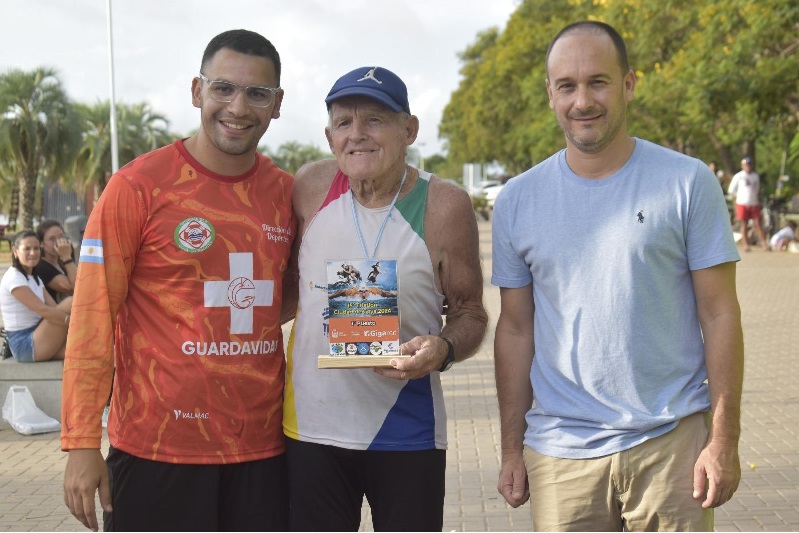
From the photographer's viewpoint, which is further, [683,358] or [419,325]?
[419,325]

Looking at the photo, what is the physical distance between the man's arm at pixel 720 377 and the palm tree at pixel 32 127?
35268mm

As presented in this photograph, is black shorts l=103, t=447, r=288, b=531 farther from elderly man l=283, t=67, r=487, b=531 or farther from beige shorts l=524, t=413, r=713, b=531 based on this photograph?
beige shorts l=524, t=413, r=713, b=531

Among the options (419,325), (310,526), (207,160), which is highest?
(207,160)

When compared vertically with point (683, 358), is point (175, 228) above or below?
above

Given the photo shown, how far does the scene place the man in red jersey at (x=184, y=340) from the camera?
3418 millimetres

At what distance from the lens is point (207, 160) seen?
3.63 metres

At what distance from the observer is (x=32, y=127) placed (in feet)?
119

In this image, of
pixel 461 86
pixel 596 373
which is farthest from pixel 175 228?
pixel 461 86

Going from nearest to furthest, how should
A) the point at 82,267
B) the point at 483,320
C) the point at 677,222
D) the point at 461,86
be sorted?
the point at 677,222 < the point at 82,267 < the point at 483,320 < the point at 461,86

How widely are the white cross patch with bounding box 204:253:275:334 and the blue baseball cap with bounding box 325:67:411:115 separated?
2.19 ft

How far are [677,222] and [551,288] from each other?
0.45m

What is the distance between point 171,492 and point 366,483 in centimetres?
69

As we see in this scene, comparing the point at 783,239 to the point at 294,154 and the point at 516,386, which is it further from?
the point at 294,154

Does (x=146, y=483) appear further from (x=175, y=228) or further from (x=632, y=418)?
(x=632, y=418)
